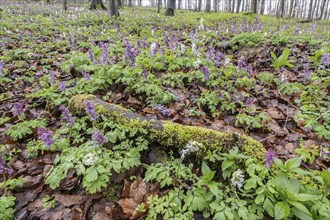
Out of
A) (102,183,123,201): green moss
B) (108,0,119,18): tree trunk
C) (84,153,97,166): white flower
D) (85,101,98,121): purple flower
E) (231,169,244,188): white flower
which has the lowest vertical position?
(102,183,123,201): green moss

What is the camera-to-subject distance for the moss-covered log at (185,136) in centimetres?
260

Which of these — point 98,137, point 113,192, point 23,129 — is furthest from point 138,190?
point 23,129

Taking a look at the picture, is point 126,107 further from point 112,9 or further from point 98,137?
point 112,9

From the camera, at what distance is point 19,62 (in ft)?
19.3

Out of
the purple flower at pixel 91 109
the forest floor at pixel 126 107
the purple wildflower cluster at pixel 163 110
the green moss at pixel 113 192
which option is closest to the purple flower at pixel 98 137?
the forest floor at pixel 126 107

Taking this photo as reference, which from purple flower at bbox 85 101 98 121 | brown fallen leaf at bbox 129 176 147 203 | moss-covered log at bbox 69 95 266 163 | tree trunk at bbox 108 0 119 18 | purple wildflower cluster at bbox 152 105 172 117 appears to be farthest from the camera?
tree trunk at bbox 108 0 119 18

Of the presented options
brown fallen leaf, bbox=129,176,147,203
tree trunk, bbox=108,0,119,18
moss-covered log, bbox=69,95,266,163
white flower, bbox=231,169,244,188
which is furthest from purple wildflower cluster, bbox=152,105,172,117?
tree trunk, bbox=108,0,119,18

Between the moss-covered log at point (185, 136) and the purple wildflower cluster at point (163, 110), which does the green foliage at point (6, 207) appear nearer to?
the moss-covered log at point (185, 136)

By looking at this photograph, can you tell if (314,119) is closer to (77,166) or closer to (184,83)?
(184,83)

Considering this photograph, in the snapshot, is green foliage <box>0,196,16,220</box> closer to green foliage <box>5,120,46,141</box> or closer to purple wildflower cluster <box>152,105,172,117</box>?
green foliage <box>5,120,46,141</box>

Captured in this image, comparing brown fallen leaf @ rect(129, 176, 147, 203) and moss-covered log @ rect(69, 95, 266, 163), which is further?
moss-covered log @ rect(69, 95, 266, 163)

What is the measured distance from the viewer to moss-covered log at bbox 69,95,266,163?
2600 millimetres

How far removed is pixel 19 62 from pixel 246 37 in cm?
667

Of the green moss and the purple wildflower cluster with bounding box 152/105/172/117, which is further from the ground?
the purple wildflower cluster with bounding box 152/105/172/117
